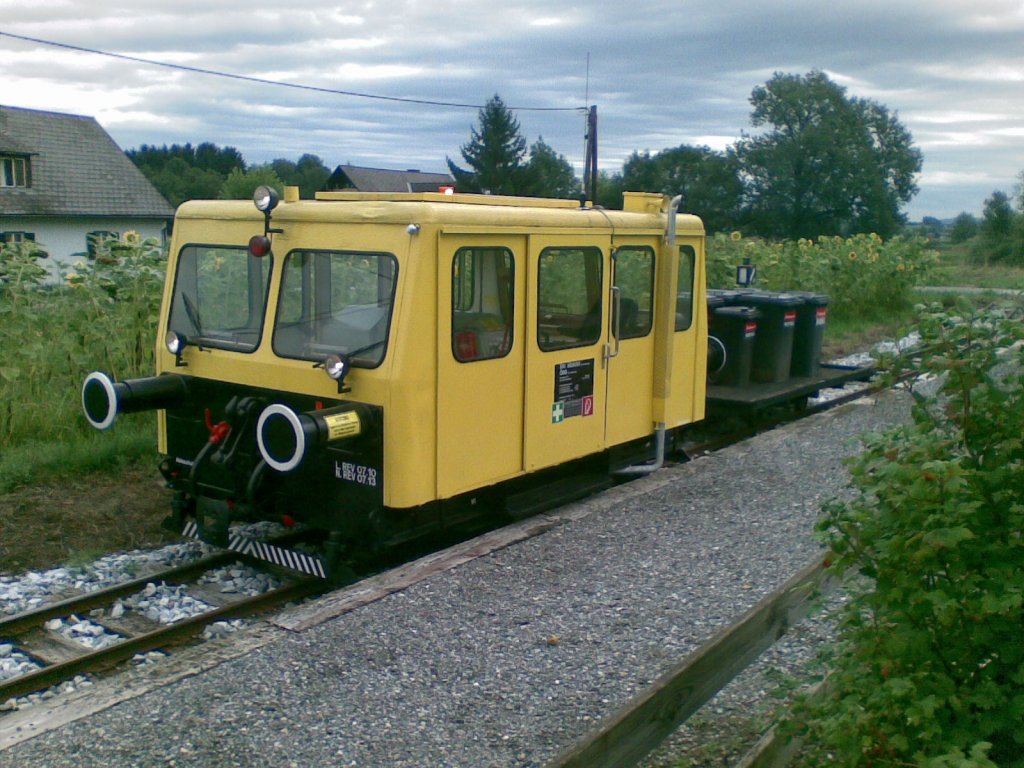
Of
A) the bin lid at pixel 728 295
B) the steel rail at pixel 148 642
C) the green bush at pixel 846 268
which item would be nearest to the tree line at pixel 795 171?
the green bush at pixel 846 268

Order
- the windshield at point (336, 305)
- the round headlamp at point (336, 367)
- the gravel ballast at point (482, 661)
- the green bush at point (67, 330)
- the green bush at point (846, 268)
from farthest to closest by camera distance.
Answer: the green bush at point (846, 268)
the green bush at point (67, 330)
the windshield at point (336, 305)
the round headlamp at point (336, 367)
the gravel ballast at point (482, 661)

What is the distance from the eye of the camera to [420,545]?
6.93m

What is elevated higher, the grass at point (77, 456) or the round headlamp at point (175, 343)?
the round headlamp at point (175, 343)

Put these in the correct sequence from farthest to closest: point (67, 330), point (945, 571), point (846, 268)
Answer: point (846, 268) < point (67, 330) < point (945, 571)

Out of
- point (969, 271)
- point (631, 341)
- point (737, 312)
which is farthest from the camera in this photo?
point (969, 271)

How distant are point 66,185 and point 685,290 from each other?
41.1m

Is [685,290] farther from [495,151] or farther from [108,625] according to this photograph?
[495,151]

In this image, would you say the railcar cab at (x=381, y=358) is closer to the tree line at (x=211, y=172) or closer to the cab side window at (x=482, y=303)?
the cab side window at (x=482, y=303)

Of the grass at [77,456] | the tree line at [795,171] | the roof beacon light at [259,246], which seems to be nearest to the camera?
the roof beacon light at [259,246]

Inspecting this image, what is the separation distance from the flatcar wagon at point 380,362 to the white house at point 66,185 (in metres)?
34.2

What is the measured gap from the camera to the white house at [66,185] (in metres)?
40.6

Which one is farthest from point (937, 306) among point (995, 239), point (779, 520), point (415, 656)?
point (995, 239)

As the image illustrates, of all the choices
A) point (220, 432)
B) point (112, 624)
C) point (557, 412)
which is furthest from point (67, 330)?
point (557, 412)

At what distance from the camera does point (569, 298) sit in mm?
7043
